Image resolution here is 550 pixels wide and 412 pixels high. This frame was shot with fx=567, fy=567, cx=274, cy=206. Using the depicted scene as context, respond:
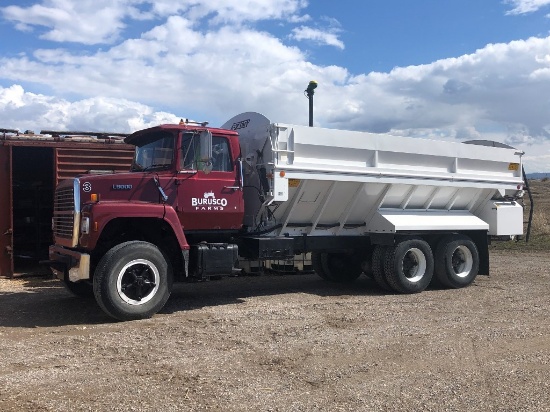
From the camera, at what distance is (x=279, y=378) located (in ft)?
17.3

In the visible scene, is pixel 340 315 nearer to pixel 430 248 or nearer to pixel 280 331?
pixel 280 331

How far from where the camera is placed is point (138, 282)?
25.6 feet

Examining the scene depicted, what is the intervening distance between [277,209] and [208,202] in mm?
1346

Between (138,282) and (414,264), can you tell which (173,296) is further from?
(414,264)

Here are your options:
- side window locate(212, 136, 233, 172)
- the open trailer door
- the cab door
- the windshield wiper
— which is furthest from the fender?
the open trailer door

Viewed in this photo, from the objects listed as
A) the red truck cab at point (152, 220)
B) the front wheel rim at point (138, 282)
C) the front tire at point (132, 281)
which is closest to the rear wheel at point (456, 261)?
the red truck cab at point (152, 220)

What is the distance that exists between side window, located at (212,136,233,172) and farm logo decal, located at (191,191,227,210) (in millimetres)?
452

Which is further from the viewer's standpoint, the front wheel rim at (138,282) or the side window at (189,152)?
the side window at (189,152)

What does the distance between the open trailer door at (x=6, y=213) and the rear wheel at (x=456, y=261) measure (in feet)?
28.9

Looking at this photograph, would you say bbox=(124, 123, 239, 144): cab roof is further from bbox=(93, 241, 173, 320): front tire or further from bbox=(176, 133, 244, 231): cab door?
bbox=(93, 241, 173, 320): front tire

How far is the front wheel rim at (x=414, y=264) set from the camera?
10625 mm

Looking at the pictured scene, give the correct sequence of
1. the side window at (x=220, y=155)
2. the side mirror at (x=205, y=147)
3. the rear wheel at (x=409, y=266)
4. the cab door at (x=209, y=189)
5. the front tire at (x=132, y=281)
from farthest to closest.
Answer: the rear wheel at (x=409, y=266)
the side window at (x=220, y=155)
the cab door at (x=209, y=189)
the side mirror at (x=205, y=147)
the front tire at (x=132, y=281)

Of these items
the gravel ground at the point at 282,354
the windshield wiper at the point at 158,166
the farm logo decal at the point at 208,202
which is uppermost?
the windshield wiper at the point at 158,166

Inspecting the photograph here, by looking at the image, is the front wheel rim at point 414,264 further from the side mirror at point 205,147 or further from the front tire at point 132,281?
the front tire at point 132,281
